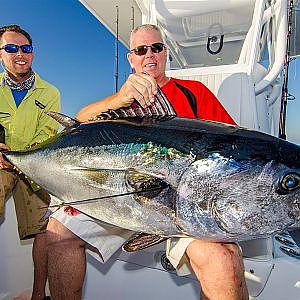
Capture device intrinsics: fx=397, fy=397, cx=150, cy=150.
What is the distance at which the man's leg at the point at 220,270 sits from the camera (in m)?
1.42

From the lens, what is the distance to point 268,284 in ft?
6.52

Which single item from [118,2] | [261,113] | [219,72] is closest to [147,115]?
[219,72]

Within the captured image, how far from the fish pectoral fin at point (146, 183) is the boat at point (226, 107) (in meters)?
0.92

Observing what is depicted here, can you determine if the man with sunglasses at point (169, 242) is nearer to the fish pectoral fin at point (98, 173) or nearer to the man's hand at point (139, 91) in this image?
the man's hand at point (139, 91)

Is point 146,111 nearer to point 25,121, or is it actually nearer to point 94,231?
point 94,231

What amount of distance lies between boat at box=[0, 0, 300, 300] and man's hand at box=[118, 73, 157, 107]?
87 cm

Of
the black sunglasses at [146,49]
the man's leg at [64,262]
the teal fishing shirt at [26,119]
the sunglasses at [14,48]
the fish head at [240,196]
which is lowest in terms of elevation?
the man's leg at [64,262]

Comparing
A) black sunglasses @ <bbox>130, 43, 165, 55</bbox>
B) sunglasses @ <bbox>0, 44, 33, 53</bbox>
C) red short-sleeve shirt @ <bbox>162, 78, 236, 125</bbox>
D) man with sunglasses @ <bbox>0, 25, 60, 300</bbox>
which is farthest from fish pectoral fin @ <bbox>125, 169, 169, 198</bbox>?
sunglasses @ <bbox>0, 44, 33, 53</bbox>

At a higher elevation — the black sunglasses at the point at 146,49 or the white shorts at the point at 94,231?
the black sunglasses at the point at 146,49

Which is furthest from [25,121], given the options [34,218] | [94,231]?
[94,231]

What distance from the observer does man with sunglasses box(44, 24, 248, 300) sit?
1447 millimetres

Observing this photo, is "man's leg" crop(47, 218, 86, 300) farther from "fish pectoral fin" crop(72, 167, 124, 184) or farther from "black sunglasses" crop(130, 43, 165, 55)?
"black sunglasses" crop(130, 43, 165, 55)

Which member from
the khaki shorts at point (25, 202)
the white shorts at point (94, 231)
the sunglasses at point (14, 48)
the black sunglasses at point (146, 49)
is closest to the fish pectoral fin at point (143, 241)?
the white shorts at point (94, 231)

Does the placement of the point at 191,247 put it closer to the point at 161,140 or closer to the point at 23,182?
the point at 161,140
